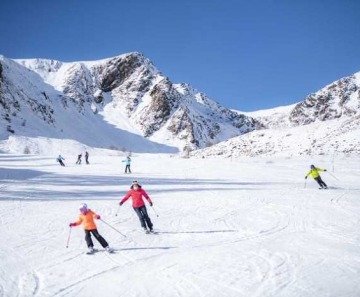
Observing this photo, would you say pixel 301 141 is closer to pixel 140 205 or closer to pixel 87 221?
pixel 140 205

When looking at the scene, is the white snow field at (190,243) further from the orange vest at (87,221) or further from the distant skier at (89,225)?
the orange vest at (87,221)

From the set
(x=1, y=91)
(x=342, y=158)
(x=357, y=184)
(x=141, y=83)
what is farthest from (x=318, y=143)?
(x=141, y=83)

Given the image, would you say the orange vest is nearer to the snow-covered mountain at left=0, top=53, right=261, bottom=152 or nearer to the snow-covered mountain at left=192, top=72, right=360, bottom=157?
the snow-covered mountain at left=192, top=72, right=360, bottom=157

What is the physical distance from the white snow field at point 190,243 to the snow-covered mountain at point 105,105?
72.9m

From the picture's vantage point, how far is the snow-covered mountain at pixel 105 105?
337 feet

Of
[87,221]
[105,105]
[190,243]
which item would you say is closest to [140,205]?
[190,243]

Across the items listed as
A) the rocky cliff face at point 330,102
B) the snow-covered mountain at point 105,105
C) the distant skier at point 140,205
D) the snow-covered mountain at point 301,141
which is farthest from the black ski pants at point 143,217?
the rocky cliff face at point 330,102

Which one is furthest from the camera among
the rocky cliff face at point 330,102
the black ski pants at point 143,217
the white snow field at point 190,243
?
the rocky cliff face at point 330,102

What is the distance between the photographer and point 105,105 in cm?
14888

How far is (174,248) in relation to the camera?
37.0 feet

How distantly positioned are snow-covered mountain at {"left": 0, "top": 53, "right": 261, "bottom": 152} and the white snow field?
239ft

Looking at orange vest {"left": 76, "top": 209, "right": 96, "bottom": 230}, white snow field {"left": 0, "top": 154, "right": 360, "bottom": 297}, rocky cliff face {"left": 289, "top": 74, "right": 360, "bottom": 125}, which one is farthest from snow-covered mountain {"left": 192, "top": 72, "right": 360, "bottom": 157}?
rocky cliff face {"left": 289, "top": 74, "right": 360, "bottom": 125}

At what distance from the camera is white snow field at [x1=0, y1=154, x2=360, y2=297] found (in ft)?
27.5

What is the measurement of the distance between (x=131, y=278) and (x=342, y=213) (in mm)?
10447
